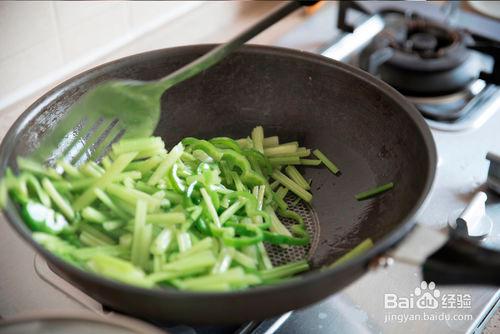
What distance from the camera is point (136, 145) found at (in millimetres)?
842

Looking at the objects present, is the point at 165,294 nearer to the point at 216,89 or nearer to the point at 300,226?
the point at 300,226

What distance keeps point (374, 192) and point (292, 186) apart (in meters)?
0.12

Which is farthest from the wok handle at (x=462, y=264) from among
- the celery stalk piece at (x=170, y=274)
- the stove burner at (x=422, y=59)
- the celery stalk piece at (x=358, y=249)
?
the stove burner at (x=422, y=59)

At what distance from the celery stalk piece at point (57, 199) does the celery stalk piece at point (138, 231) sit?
78 mm

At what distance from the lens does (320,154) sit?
95cm

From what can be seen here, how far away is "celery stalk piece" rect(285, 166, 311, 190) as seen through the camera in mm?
921

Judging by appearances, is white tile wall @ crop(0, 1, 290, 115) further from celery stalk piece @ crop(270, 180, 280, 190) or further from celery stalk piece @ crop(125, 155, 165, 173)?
celery stalk piece @ crop(270, 180, 280, 190)

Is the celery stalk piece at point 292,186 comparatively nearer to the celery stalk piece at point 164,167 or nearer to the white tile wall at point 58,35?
the celery stalk piece at point 164,167

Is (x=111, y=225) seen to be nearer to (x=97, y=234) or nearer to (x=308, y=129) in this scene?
(x=97, y=234)

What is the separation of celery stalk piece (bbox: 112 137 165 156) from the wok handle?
1.33ft

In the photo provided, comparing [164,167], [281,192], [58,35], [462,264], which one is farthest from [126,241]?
[58,35]

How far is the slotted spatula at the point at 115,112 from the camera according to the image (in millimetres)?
757

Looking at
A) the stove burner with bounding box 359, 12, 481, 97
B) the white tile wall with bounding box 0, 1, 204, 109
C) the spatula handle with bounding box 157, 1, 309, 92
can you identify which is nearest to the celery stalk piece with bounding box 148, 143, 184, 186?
the spatula handle with bounding box 157, 1, 309, 92

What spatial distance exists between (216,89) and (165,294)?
461 mm
